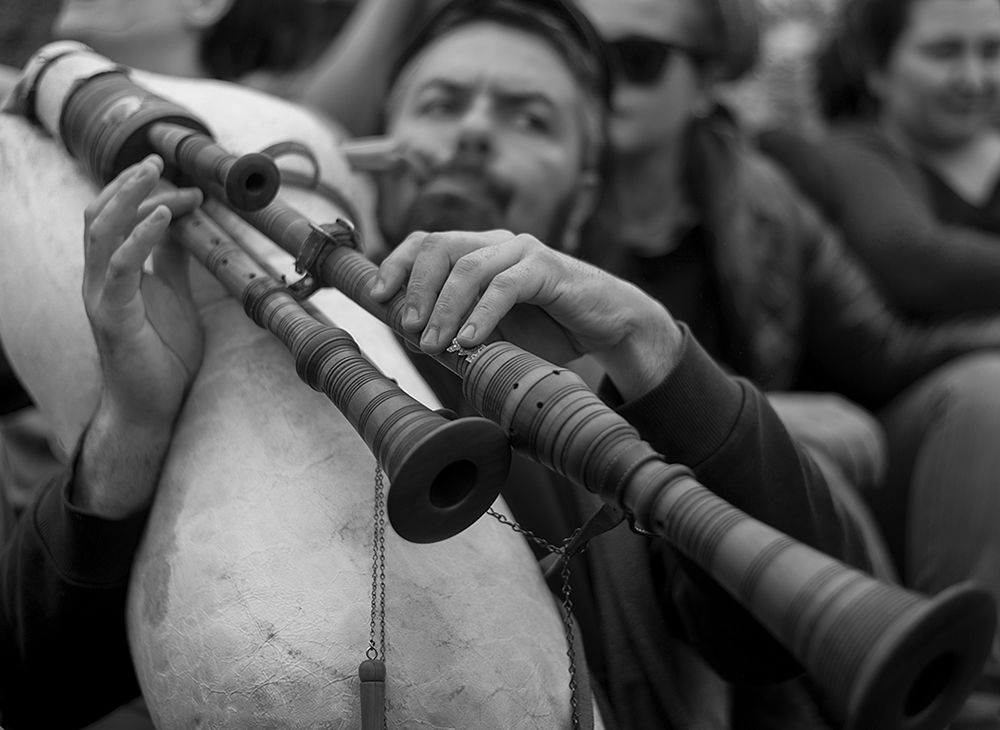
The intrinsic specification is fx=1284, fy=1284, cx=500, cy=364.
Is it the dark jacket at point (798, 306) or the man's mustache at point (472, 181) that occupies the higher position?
the man's mustache at point (472, 181)

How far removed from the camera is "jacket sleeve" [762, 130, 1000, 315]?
258cm

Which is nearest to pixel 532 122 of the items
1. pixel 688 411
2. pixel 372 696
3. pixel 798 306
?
pixel 798 306

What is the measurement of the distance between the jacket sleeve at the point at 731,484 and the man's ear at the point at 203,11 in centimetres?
166

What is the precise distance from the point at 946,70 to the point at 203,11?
1618 millimetres

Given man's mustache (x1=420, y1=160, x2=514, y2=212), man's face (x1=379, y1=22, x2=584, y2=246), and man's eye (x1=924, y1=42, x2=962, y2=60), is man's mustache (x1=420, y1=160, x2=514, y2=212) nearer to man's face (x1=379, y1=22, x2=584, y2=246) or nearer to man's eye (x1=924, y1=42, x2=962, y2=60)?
man's face (x1=379, y1=22, x2=584, y2=246)

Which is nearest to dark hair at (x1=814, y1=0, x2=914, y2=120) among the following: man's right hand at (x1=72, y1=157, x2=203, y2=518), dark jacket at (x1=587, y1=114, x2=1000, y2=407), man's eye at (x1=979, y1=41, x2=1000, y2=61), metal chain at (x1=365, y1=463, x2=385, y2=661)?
man's eye at (x1=979, y1=41, x2=1000, y2=61)

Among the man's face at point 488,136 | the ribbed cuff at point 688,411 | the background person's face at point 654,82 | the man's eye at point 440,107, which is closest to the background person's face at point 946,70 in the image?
the background person's face at point 654,82

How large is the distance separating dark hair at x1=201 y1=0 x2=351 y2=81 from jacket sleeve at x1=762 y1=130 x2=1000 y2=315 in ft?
4.06

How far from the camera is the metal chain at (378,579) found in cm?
115

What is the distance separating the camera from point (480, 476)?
98cm

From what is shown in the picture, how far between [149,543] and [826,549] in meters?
0.73

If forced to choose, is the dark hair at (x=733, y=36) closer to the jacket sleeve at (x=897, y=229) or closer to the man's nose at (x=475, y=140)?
the jacket sleeve at (x=897, y=229)

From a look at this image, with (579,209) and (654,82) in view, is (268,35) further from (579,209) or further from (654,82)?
(579,209)

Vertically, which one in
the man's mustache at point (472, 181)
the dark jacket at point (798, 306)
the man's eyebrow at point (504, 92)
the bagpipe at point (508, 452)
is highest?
the bagpipe at point (508, 452)
